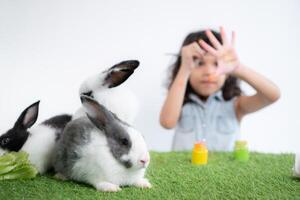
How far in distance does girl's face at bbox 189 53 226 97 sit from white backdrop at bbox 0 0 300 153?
222mm

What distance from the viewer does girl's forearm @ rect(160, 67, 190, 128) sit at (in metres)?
2.08

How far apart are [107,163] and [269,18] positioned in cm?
163

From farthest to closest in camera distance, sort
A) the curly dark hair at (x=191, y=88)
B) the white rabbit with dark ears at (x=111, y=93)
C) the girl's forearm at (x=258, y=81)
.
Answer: the curly dark hair at (x=191, y=88) → the girl's forearm at (x=258, y=81) → the white rabbit with dark ears at (x=111, y=93)

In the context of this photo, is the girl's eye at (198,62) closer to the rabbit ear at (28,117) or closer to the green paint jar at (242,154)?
the green paint jar at (242,154)

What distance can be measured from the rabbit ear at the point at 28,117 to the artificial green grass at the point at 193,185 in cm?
14

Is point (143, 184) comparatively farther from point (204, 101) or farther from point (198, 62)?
point (204, 101)

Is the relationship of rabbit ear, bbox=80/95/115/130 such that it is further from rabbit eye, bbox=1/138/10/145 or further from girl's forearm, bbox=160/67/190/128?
girl's forearm, bbox=160/67/190/128

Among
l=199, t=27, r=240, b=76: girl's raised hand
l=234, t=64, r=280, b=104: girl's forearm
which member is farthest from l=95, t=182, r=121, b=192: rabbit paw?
l=234, t=64, r=280, b=104: girl's forearm

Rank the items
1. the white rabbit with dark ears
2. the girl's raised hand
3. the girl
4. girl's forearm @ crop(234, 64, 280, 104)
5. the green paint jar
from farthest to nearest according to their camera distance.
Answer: the girl, girl's forearm @ crop(234, 64, 280, 104), the girl's raised hand, the green paint jar, the white rabbit with dark ears

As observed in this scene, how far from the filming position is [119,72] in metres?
1.14

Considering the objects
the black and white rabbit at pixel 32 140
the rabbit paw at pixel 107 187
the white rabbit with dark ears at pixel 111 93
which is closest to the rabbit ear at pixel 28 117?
the black and white rabbit at pixel 32 140

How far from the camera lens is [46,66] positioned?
196 centimetres

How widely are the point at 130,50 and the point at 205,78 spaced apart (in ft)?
1.19

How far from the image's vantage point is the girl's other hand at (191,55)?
6.53ft
